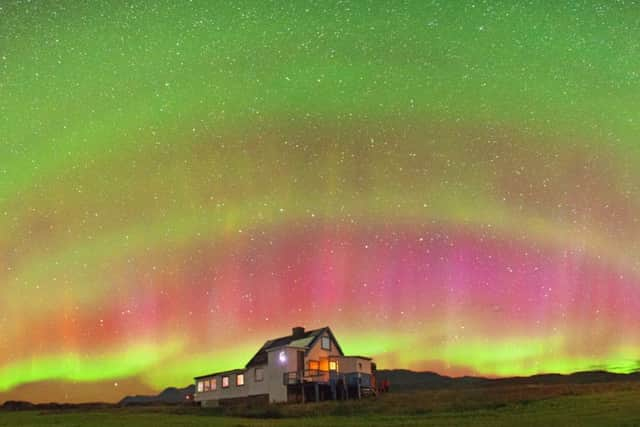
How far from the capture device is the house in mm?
65812

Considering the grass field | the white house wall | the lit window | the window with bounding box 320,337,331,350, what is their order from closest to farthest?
1. the grass field
2. the white house wall
3. the lit window
4. the window with bounding box 320,337,331,350

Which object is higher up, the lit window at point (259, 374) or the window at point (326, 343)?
the window at point (326, 343)

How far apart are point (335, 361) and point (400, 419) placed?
3424 cm

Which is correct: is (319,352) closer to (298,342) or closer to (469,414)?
(298,342)

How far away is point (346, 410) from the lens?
141 feet

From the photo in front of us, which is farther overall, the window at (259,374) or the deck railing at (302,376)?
the window at (259,374)

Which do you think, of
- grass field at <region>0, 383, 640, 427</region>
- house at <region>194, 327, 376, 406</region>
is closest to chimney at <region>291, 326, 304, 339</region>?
house at <region>194, 327, 376, 406</region>

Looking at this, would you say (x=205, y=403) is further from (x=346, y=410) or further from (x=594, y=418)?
(x=594, y=418)

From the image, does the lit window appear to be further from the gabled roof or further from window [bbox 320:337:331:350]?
window [bbox 320:337:331:350]

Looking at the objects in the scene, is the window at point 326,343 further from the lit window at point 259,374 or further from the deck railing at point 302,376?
the lit window at point 259,374

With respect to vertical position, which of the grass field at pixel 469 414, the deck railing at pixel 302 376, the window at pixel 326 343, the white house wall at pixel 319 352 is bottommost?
the grass field at pixel 469 414

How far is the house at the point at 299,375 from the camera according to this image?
65.8m

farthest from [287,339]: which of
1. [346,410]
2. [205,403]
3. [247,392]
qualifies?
[346,410]

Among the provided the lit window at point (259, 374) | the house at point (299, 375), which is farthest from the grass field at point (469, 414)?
the lit window at point (259, 374)
